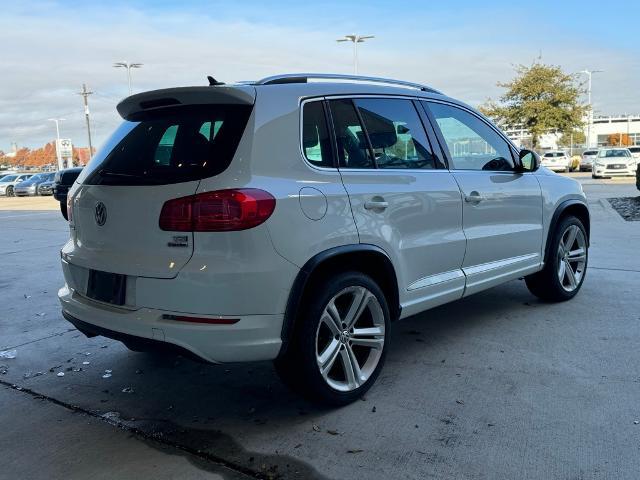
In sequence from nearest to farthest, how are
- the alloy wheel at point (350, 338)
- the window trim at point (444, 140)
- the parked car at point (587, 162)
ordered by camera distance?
the alloy wheel at point (350, 338), the window trim at point (444, 140), the parked car at point (587, 162)

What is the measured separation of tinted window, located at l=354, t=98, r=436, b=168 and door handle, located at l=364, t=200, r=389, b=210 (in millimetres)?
264

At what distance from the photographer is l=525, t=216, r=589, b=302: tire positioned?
5258 millimetres

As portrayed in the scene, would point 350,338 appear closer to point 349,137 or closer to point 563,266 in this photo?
point 349,137

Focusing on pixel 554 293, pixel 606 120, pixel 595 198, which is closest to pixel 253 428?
pixel 554 293

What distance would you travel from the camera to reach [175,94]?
317 centimetres

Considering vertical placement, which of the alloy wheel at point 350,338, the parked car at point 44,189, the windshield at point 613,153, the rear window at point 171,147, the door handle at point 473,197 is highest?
the windshield at point 613,153

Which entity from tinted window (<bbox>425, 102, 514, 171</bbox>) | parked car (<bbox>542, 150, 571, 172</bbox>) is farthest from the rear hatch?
parked car (<bbox>542, 150, 571, 172</bbox>)

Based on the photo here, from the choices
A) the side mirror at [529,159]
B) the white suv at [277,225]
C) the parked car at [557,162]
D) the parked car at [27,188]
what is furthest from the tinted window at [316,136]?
the parked car at [27,188]

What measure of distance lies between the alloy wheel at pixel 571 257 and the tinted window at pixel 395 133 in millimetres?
2062

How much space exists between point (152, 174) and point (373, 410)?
5.81ft

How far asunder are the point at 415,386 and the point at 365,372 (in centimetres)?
37

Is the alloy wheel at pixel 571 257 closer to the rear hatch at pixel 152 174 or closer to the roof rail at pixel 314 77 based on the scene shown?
the roof rail at pixel 314 77

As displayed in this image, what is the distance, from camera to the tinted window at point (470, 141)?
426 cm

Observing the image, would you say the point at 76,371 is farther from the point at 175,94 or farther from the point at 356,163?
the point at 356,163
